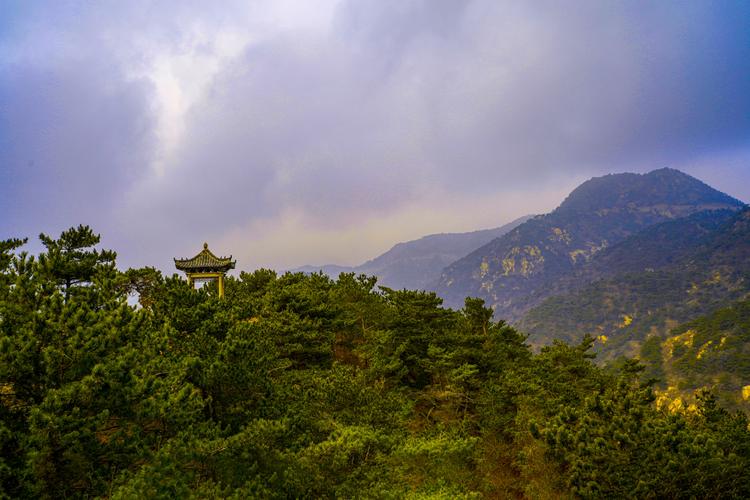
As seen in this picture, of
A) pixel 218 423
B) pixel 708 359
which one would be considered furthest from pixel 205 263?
pixel 708 359

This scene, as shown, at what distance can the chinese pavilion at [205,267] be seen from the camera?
97.0 feet

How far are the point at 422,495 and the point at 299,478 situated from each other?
4018 millimetres

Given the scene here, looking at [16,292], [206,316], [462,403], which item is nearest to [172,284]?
[206,316]

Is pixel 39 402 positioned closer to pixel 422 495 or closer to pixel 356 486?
pixel 356 486

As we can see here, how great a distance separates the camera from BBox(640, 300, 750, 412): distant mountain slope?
281ft

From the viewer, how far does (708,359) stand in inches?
3853

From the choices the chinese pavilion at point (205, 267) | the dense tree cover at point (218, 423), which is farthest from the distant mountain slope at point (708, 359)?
the chinese pavilion at point (205, 267)

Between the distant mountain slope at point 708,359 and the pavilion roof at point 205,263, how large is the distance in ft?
268

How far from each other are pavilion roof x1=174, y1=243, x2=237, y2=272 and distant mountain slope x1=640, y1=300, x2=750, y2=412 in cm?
8181

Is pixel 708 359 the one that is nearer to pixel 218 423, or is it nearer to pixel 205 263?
pixel 205 263

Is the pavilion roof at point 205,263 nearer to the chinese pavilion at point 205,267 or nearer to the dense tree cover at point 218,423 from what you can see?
the chinese pavilion at point 205,267

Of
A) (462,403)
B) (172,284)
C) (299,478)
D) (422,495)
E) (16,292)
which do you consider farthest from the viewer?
(462,403)

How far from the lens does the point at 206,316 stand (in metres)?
13.4

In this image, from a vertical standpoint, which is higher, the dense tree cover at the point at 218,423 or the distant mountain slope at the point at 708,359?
the dense tree cover at the point at 218,423
